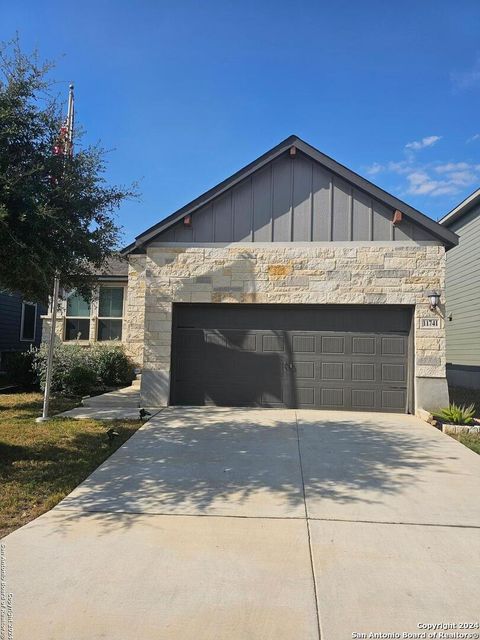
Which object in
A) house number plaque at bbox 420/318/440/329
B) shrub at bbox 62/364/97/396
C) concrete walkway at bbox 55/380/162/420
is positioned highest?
house number plaque at bbox 420/318/440/329

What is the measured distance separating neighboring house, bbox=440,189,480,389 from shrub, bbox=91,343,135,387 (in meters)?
11.1

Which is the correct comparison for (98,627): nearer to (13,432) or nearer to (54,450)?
(54,450)

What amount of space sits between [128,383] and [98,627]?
11.3m

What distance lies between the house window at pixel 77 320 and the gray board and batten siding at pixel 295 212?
5495 mm

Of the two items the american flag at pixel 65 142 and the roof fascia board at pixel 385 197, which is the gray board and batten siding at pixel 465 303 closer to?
the roof fascia board at pixel 385 197

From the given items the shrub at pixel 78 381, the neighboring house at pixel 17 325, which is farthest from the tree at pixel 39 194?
the neighboring house at pixel 17 325

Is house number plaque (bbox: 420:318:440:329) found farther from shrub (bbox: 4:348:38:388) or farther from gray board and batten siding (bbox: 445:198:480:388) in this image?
shrub (bbox: 4:348:38:388)

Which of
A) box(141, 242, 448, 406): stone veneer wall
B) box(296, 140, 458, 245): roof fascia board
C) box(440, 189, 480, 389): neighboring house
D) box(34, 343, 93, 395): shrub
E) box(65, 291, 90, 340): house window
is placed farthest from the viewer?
box(440, 189, 480, 389): neighboring house

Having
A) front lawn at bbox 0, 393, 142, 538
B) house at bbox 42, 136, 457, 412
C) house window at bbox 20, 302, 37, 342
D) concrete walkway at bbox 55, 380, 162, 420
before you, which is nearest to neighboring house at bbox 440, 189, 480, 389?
house at bbox 42, 136, 457, 412

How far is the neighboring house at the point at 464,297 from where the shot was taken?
15.2m

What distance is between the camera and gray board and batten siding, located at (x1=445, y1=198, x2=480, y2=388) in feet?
49.8

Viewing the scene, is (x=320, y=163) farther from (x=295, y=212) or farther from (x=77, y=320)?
(x=77, y=320)

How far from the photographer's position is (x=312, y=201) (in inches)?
403

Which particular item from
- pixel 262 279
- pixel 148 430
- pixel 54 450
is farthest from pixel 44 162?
pixel 262 279
